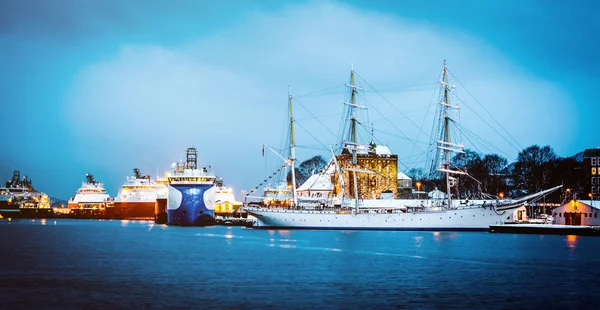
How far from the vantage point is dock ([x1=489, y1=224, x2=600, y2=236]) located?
228 ft

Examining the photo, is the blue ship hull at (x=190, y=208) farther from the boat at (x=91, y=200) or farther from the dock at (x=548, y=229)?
the boat at (x=91, y=200)

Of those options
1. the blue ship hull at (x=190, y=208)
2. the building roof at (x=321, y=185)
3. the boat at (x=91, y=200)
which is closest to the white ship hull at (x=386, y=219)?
the blue ship hull at (x=190, y=208)

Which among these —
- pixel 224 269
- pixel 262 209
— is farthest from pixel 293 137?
pixel 224 269

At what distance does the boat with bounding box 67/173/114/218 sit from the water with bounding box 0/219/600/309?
442ft

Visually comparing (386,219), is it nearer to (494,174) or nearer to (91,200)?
(494,174)

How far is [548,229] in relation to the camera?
237 ft

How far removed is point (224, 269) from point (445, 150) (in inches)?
2297

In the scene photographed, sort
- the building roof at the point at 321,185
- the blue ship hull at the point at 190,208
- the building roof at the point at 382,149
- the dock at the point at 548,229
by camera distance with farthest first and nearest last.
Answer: the building roof at the point at 382,149
the building roof at the point at 321,185
the blue ship hull at the point at 190,208
the dock at the point at 548,229

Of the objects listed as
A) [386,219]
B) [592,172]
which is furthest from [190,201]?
[592,172]

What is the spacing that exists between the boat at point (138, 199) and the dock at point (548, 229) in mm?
93022

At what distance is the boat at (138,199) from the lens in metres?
155

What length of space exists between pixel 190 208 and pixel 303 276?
3004 inches

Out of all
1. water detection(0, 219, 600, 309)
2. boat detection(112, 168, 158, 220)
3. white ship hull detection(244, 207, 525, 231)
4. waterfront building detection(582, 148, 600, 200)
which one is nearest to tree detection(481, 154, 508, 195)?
waterfront building detection(582, 148, 600, 200)

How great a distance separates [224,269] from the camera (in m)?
38.9
